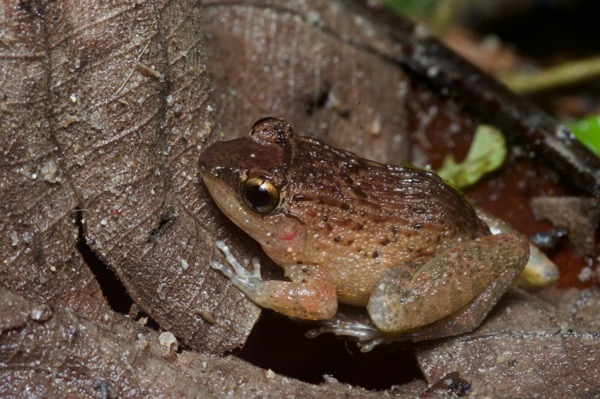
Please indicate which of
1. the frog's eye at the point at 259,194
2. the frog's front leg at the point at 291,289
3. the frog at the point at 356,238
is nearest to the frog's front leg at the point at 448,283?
the frog at the point at 356,238

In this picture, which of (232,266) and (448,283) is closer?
(232,266)

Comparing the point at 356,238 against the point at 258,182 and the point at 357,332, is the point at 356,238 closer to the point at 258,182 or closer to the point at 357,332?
the point at 357,332

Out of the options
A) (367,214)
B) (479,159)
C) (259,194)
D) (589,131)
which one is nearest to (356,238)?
(367,214)

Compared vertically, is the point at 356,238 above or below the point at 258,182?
below

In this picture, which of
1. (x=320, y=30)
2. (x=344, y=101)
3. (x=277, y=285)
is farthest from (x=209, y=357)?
(x=320, y=30)

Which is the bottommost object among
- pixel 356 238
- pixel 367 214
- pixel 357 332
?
pixel 357 332

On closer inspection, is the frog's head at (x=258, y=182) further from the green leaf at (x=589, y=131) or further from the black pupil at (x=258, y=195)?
the green leaf at (x=589, y=131)

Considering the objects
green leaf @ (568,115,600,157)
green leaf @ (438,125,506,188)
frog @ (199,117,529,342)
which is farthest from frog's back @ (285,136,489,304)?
green leaf @ (568,115,600,157)
